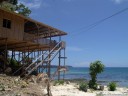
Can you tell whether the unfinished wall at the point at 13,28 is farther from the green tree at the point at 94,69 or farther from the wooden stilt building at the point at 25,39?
the green tree at the point at 94,69

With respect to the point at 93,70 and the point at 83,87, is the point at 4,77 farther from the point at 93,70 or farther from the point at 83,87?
the point at 93,70

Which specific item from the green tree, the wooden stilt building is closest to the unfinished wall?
the wooden stilt building

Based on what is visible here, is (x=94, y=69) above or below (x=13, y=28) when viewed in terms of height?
below

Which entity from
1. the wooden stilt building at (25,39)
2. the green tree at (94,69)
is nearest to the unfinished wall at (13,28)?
the wooden stilt building at (25,39)

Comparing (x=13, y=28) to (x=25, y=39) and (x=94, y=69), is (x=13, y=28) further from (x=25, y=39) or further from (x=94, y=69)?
(x=94, y=69)

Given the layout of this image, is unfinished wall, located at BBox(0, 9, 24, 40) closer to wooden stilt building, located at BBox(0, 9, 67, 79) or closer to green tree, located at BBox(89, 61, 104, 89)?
wooden stilt building, located at BBox(0, 9, 67, 79)

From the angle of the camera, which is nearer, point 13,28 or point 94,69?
point 13,28

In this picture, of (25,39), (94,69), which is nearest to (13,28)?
(25,39)

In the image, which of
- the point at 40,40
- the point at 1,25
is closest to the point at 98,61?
the point at 40,40

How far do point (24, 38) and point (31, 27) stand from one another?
5.37 meters

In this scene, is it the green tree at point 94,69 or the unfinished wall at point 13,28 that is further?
the green tree at point 94,69

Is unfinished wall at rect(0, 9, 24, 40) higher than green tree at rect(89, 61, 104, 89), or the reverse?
unfinished wall at rect(0, 9, 24, 40)

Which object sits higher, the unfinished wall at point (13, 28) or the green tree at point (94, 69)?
the unfinished wall at point (13, 28)

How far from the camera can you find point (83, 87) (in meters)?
30.2
